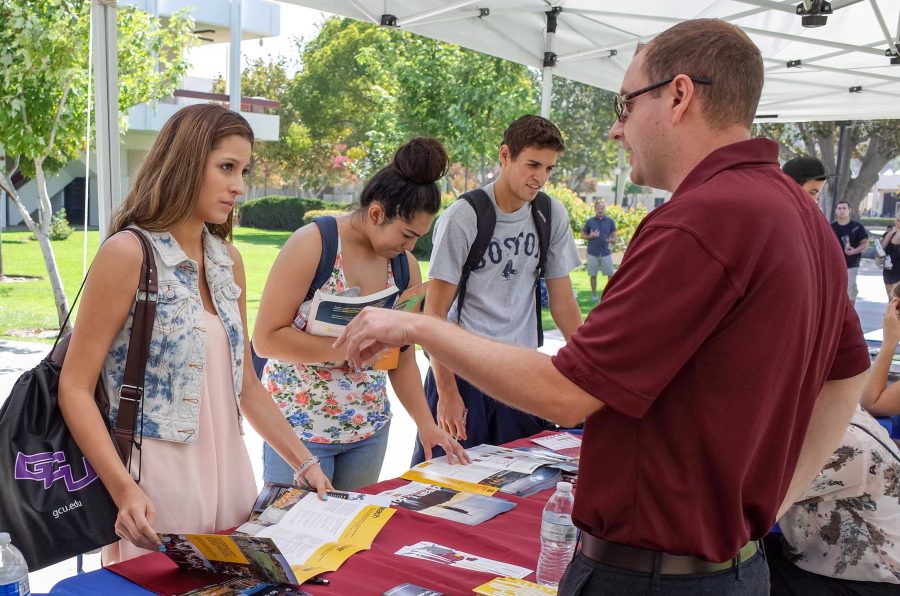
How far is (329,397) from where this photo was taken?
2561mm

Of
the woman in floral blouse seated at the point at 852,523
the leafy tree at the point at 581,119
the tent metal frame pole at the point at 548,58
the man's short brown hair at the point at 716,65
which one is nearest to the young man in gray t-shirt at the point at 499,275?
the woman in floral blouse seated at the point at 852,523

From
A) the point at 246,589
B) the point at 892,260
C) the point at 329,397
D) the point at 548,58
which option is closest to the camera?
the point at 246,589

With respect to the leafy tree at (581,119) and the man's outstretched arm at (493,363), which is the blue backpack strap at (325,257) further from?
the leafy tree at (581,119)

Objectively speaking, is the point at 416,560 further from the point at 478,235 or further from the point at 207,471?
the point at 478,235

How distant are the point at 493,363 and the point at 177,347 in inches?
36.7

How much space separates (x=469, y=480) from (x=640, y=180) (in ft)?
4.59

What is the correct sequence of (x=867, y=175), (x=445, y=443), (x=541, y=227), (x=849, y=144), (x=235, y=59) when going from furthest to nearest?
(x=867, y=175) < (x=849, y=144) < (x=235, y=59) < (x=541, y=227) < (x=445, y=443)

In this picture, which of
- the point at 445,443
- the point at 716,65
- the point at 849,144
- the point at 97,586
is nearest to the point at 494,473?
the point at 445,443

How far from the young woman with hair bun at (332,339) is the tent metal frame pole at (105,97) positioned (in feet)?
3.31

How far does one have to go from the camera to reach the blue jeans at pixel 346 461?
254cm

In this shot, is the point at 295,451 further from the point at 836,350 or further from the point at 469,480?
the point at 836,350

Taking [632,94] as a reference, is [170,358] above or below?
below

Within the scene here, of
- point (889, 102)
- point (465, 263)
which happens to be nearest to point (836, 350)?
point (465, 263)

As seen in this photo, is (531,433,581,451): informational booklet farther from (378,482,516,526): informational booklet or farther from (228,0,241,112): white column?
(228,0,241,112): white column
